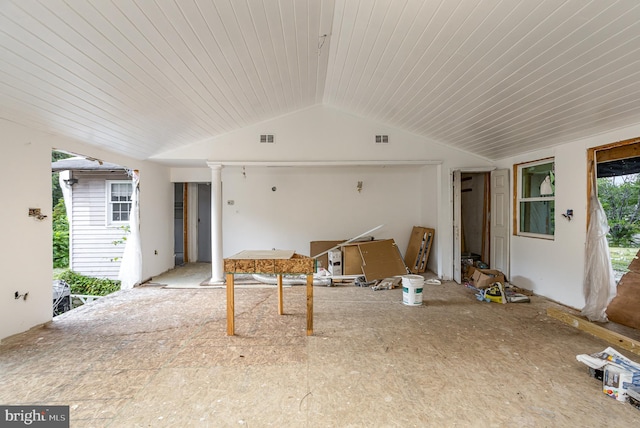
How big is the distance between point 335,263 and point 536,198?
146 inches

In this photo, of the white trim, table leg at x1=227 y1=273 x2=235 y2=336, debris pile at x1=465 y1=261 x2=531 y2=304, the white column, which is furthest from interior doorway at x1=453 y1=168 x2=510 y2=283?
the white column

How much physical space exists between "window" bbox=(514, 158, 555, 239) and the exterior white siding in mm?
8177

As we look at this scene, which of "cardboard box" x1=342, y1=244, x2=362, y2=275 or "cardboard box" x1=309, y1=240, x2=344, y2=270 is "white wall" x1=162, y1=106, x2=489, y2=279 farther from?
"cardboard box" x1=342, y1=244, x2=362, y2=275

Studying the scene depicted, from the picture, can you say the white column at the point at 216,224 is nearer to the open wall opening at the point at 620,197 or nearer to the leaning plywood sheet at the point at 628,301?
the open wall opening at the point at 620,197

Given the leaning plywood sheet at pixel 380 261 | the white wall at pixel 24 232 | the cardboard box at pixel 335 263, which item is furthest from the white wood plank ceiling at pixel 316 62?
the cardboard box at pixel 335 263

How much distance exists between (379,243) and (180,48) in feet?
15.0

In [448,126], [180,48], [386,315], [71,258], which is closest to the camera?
[180,48]

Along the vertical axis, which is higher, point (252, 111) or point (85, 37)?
point (252, 111)

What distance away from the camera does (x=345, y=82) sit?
4.12 m

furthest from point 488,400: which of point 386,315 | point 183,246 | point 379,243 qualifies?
point 183,246

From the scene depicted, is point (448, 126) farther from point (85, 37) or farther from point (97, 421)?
point (97, 421)

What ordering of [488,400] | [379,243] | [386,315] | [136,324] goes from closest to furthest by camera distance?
[488,400] < [136,324] < [386,315] < [379,243]

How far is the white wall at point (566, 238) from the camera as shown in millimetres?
3641

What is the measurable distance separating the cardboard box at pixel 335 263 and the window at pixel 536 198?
3340 millimetres
